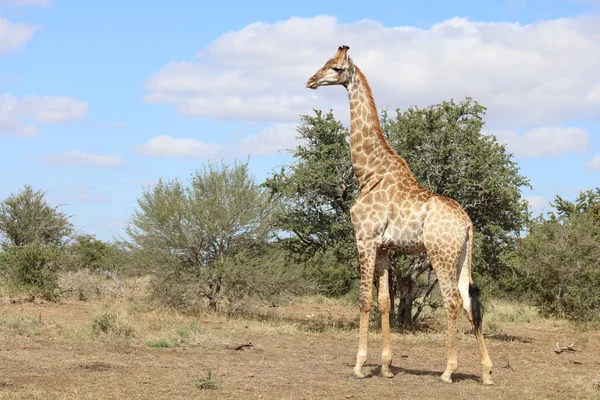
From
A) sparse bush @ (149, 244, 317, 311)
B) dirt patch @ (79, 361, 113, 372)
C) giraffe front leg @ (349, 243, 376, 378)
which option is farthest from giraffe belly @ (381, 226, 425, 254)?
sparse bush @ (149, 244, 317, 311)

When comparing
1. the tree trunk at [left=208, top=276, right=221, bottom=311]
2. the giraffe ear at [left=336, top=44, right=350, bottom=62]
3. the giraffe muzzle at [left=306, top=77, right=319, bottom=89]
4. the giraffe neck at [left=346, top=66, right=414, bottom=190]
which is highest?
the giraffe ear at [left=336, top=44, right=350, bottom=62]

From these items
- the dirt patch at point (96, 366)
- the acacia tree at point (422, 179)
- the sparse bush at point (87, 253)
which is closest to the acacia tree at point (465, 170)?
the acacia tree at point (422, 179)

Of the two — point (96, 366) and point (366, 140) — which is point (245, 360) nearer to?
point (96, 366)

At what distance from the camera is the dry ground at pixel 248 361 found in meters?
8.86

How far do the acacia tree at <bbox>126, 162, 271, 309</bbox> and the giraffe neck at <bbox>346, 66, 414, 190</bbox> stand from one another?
883 cm

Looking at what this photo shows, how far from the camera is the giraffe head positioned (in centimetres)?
1117

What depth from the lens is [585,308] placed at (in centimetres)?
2094

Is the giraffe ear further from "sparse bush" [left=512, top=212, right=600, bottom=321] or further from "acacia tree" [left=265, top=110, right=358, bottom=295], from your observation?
"sparse bush" [left=512, top=212, right=600, bottom=321]

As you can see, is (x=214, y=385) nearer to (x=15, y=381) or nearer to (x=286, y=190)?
(x=15, y=381)

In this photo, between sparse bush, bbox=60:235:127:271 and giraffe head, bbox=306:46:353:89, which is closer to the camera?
giraffe head, bbox=306:46:353:89

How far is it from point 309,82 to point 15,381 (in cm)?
597

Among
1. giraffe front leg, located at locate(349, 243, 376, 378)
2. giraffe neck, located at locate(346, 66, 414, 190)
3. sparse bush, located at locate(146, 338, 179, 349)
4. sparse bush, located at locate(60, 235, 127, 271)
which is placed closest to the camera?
giraffe front leg, located at locate(349, 243, 376, 378)

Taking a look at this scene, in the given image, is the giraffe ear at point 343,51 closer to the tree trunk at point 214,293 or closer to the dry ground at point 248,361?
the dry ground at point 248,361

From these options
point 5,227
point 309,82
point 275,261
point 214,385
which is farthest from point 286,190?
point 5,227
